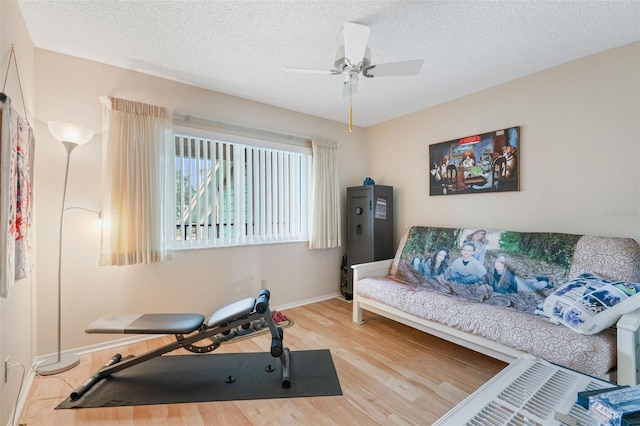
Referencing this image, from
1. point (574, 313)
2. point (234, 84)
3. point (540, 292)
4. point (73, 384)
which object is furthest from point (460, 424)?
point (234, 84)

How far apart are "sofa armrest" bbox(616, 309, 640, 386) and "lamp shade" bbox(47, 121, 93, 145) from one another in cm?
371

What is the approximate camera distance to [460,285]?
9.07 ft

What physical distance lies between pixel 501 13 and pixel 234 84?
2.36m

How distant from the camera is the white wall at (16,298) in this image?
1.50 meters

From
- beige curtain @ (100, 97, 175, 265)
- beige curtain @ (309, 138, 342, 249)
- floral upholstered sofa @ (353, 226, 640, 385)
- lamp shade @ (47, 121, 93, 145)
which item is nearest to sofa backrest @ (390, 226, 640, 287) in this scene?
floral upholstered sofa @ (353, 226, 640, 385)

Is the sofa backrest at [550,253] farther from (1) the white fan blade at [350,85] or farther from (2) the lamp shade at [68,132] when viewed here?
(2) the lamp shade at [68,132]

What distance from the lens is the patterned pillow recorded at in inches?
65.2

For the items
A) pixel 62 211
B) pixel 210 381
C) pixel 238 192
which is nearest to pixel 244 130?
pixel 238 192

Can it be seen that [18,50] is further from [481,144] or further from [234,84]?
[481,144]

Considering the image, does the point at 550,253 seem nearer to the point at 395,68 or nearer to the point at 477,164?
the point at 477,164

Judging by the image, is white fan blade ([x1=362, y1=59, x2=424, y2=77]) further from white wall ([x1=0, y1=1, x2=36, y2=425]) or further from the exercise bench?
white wall ([x1=0, y1=1, x2=36, y2=425])

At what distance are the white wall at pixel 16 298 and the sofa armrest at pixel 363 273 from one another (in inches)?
103

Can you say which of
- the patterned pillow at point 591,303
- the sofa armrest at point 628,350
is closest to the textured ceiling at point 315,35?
the patterned pillow at point 591,303

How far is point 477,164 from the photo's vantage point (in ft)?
10.2
